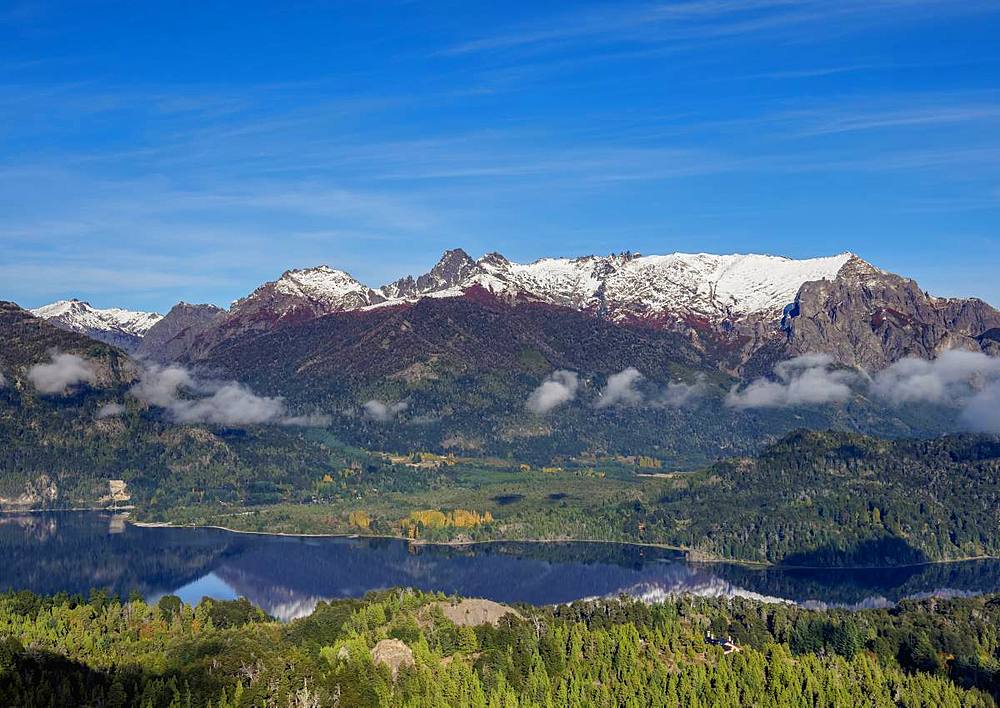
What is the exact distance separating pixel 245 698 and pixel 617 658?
2464 inches

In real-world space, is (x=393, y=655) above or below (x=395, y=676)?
above

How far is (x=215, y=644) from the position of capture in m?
186

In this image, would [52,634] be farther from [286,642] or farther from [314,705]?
[314,705]

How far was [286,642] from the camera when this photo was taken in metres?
197

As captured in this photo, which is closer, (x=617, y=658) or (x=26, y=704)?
(x=26, y=704)

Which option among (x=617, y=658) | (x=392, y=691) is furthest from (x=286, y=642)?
(x=617, y=658)

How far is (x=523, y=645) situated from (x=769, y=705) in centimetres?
3896

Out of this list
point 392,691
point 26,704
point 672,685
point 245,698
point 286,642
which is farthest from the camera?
point 286,642

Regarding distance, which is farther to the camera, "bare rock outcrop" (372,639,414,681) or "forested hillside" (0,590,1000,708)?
"bare rock outcrop" (372,639,414,681)

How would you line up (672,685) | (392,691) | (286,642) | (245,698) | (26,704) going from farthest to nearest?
(286,642)
(672,685)
(392,691)
(245,698)
(26,704)

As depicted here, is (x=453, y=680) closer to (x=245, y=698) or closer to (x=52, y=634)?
(x=245, y=698)

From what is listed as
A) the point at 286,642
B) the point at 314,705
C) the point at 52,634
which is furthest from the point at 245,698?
the point at 52,634

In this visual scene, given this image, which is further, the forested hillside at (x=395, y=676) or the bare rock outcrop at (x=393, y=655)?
the bare rock outcrop at (x=393, y=655)

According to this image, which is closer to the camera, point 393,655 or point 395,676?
point 395,676
